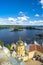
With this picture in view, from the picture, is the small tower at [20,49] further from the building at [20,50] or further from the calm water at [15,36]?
the calm water at [15,36]

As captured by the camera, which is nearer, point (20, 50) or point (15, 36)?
point (20, 50)

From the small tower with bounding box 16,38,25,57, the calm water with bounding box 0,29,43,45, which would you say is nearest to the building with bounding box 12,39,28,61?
the small tower with bounding box 16,38,25,57

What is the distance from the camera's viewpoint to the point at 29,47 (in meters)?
4.64

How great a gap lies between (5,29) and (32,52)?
908 cm

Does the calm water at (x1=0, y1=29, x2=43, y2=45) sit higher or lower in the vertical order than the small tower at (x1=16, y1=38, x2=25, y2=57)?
lower

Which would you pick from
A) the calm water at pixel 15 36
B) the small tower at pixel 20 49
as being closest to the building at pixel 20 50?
the small tower at pixel 20 49

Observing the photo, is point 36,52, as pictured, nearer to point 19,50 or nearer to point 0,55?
point 19,50

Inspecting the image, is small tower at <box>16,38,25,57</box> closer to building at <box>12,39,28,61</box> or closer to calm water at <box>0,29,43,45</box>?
building at <box>12,39,28,61</box>

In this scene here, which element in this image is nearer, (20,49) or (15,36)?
(20,49)

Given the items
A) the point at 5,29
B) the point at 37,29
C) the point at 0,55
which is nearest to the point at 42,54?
the point at 0,55

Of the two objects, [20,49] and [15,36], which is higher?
[20,49]

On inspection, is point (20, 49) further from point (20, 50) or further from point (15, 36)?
point (15, 36)

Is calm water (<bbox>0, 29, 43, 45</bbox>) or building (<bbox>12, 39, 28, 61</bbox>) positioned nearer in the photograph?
building (<bbox>12, 39, 28, 61</bbox>)

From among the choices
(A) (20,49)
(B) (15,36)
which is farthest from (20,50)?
(B) (15,36)
